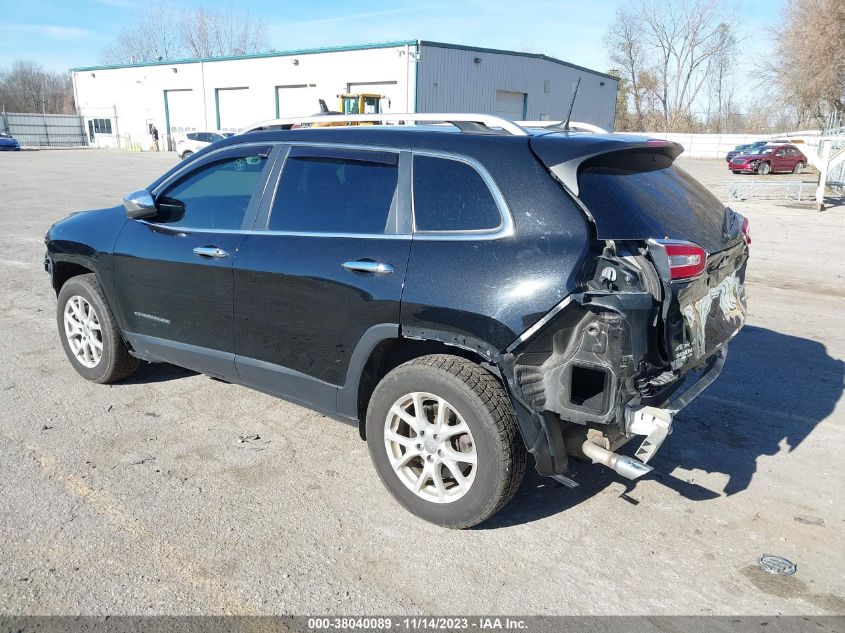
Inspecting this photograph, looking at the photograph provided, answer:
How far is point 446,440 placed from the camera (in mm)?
3207

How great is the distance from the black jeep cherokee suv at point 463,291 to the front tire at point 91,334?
2.66 feet

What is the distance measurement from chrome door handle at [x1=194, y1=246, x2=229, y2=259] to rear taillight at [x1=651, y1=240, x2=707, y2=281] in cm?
239

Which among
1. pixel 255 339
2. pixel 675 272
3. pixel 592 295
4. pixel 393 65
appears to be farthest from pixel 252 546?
pixel 393 65

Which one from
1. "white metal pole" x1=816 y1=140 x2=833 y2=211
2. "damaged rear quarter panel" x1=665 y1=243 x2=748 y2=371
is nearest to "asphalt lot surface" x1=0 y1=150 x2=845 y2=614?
"damaged rear quarter panel" x1=665 y1=243 x2=748 y2=371

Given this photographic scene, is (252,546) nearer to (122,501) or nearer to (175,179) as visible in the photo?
(122,501)

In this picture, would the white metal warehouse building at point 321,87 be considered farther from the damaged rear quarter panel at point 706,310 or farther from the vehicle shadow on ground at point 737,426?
the damaged rear quarter panel at point 706,310

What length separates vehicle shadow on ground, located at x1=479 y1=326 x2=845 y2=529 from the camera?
144 inches

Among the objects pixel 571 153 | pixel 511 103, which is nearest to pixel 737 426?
pixel 571 153

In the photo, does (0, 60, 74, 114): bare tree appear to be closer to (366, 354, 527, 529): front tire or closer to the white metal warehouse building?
the white metal warehouse building

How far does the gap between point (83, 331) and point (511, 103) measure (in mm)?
37659

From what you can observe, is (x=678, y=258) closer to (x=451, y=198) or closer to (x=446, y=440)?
(x=451, y=198)

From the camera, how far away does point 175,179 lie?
4402 mm

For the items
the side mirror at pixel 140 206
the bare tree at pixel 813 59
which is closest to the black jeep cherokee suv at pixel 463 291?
the side mirror at pixel 140 206

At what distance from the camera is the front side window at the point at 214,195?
13.2 ft
